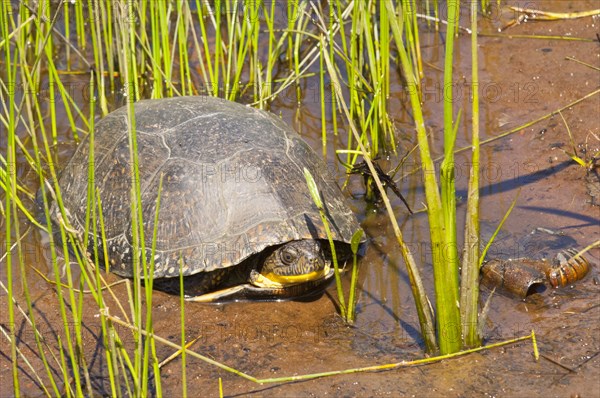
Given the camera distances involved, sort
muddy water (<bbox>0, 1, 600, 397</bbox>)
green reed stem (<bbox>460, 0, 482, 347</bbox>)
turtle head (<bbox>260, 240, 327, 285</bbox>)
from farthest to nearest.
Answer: turtle head (<bbox>260, 240, 327, 285</bbox>), muddy water (<bbox>0, 1, 600, 397</bbox>), green reed stem (<bbox>460, 0, 482, 347</bbox>)

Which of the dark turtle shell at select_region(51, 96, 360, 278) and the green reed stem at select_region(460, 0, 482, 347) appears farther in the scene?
the dark turtle shell at select_region(51, 96, 360, 278)

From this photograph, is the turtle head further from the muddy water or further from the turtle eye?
the muddy water

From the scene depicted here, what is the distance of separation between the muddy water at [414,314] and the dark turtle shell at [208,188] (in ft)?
0.92

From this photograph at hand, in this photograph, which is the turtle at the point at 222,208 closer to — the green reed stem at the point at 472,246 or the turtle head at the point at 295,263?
the turtle head at the point at 295,263

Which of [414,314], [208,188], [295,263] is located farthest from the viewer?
[208,188]

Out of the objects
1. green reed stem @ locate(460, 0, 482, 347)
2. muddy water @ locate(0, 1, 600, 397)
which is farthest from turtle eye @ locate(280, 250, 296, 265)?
green reed stem @ locate(460, 0, 482, 347)

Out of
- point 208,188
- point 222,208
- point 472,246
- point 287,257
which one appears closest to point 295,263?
point 287,257

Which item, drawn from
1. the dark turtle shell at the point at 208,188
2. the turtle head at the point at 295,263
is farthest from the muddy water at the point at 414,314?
the dark turtle shell at the point at 208,188

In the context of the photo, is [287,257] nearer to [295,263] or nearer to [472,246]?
[295,263]

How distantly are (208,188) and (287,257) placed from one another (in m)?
0.51

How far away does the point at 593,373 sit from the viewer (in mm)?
3057

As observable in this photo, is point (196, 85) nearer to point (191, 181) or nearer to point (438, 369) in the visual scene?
point (191, 181)

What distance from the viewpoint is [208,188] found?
3910 mm

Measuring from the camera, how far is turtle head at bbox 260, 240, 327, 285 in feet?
12.3
